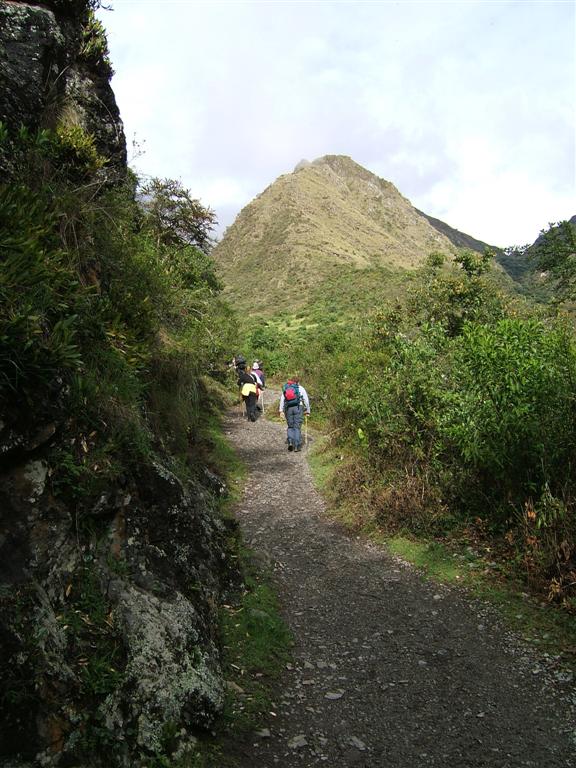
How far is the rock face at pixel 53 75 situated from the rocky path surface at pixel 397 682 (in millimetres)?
6247

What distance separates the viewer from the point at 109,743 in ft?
9.57

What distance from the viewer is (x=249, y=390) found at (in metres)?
17.5

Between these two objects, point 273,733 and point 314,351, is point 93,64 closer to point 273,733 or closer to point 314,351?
point 273,733

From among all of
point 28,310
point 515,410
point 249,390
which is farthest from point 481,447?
point 249,390

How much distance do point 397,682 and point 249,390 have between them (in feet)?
43.4

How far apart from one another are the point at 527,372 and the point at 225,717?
5044 mm

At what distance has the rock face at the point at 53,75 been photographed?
5.59m

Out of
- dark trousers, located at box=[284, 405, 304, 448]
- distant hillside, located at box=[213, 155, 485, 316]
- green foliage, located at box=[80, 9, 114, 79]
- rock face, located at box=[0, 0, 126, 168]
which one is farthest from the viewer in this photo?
distant hillside, located at box=[213, 155, 485, 316]

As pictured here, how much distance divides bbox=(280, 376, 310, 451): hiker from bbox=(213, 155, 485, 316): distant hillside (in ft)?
143

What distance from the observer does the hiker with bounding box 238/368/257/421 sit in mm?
17422

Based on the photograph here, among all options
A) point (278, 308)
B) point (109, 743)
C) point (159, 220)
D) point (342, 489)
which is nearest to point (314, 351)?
point (159, 220)

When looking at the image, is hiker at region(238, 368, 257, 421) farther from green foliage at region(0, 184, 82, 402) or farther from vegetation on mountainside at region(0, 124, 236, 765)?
green foliage at region(0, 184, 82, 402)

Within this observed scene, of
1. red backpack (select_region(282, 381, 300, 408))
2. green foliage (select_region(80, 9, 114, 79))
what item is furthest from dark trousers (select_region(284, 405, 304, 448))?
green foliage (select_region(80, 9, 114, 79))

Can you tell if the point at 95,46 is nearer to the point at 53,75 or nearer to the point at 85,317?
the point at 53,75
